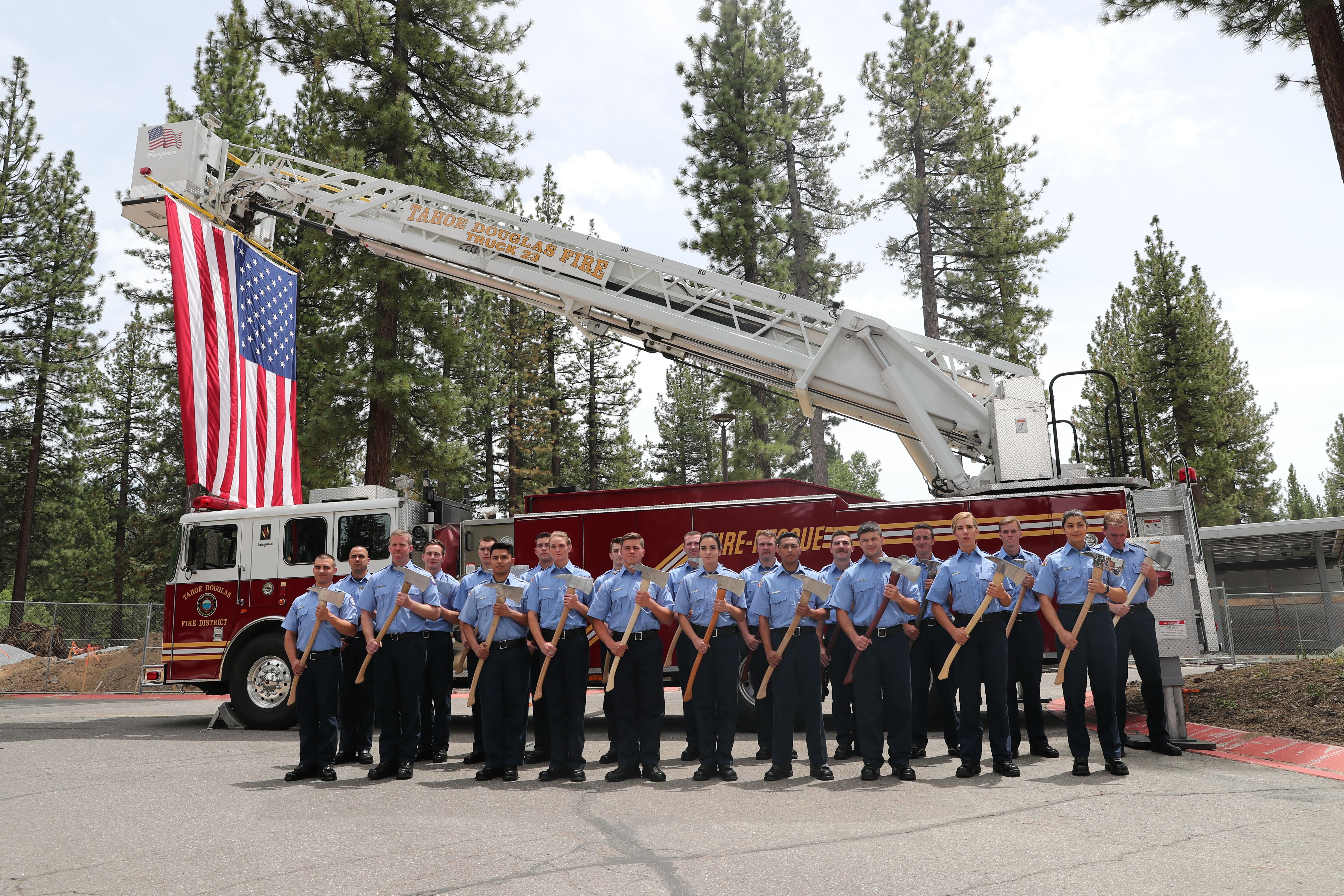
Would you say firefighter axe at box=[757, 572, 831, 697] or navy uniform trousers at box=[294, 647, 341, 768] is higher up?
firefighter axe at box=[757, 572, 831, 697]

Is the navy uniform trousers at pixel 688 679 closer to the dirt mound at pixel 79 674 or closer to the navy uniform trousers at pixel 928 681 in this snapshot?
the navy uniform trousers at pixel 928 681

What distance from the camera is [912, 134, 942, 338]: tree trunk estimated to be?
25.9m

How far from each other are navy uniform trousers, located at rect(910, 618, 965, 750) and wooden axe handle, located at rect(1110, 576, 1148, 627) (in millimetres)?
1321

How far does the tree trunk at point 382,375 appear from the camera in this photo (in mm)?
18781

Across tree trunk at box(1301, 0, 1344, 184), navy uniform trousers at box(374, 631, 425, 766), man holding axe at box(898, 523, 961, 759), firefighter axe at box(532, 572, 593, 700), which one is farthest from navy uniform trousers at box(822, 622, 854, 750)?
tree trunk at box(1301, 0, 1344, 184)

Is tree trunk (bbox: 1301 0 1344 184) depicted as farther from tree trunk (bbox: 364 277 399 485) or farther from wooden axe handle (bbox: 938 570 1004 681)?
tree trunk (bbox: 364 277 399 485)

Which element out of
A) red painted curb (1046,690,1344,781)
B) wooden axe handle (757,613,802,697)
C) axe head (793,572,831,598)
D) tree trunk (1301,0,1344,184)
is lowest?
red painted curb (1046,690,1344,781)

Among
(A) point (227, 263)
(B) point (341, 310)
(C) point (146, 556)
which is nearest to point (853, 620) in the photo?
(A) point (227, 263)

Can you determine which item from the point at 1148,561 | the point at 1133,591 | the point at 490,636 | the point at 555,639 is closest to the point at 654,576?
the point at 555,639

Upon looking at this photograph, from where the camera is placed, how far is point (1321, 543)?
2130 cm

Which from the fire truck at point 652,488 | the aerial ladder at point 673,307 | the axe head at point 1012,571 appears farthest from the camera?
the aerial ladder at point 673,307

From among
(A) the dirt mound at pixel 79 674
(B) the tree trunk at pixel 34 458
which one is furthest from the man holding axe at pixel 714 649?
(B) the tree trunk at pixel 34 458

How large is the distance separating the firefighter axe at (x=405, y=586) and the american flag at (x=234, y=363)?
231 inches

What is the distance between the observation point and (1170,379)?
95.7ft
